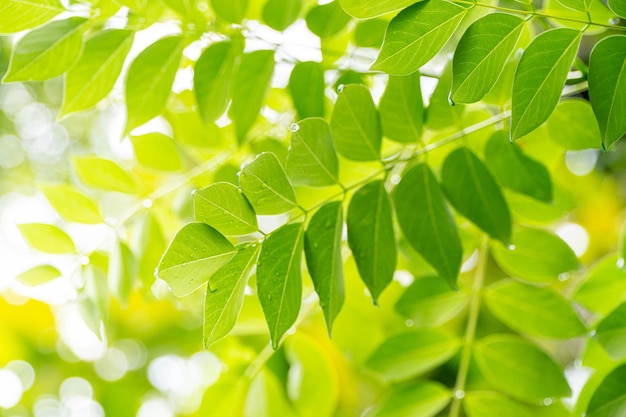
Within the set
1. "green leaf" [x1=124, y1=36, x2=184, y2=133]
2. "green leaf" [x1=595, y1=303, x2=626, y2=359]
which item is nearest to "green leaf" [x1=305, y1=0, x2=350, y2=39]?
"green leaf" [x1=124, y1=36, x2=184, y2=133]

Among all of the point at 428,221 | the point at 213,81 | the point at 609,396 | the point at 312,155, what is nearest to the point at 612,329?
the point at 609,396

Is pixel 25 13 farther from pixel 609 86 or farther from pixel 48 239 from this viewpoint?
pixel 609 86

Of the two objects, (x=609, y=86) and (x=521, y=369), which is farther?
(x=521, y=369)

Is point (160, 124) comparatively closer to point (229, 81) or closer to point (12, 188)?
point (229, 81)

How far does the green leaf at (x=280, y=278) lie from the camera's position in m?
0.40

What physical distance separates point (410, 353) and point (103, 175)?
1.29ft

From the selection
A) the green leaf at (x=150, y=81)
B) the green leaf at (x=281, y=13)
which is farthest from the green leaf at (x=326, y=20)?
the green leaf at (x=150, y=81)

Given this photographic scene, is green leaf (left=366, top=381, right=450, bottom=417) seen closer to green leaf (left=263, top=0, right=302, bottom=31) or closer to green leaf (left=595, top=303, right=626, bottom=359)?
green leaf (left=595, top=303, right=626, bottom=359)

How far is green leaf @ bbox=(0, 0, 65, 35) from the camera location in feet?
1.64

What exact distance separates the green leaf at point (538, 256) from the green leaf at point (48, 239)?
1.52ft

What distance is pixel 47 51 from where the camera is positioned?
0.52 m

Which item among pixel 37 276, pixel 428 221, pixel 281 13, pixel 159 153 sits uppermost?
pixel 281 13

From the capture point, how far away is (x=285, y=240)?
1.46 ft

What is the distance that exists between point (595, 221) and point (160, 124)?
1.00 metres
